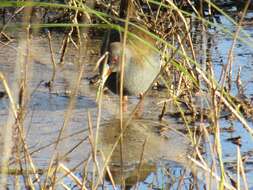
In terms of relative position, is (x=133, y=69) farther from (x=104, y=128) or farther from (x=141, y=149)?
(x=141, y=149)

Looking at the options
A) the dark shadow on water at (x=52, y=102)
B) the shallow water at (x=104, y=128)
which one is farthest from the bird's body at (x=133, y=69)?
the dark shadow on water at (x=52, y=102)

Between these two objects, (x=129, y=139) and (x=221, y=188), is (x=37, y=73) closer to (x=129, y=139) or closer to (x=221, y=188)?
(x=129, y=139)

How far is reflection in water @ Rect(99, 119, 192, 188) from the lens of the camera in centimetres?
463

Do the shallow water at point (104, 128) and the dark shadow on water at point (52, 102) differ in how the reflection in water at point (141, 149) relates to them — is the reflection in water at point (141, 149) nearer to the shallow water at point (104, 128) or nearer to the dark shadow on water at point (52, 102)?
the shallow water at point (104, 128)

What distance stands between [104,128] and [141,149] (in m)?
0.56

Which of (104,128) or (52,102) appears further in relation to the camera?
(52,102)

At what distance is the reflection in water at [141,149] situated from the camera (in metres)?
4.63

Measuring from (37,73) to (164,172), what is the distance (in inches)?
97.0

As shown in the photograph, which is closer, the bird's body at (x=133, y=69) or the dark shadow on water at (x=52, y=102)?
the dark shadow on water at (x=52, y=102)

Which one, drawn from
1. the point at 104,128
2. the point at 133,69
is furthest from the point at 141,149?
the point at 133,69

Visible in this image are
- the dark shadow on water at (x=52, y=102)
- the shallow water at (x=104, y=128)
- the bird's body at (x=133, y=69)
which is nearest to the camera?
the shallow water at (x=104, y=128)

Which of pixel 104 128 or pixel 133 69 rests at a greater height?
pixel 133 69

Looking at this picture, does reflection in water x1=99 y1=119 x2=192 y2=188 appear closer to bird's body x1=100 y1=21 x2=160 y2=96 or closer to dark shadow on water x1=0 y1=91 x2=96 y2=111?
dark shadow on water x1=0 y1=91 x2=96 y2=111

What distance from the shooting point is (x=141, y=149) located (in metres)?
5.05
